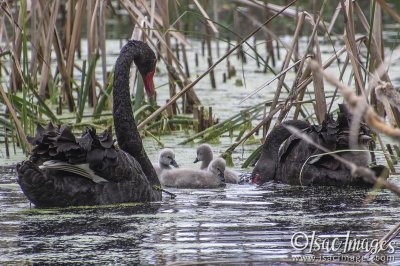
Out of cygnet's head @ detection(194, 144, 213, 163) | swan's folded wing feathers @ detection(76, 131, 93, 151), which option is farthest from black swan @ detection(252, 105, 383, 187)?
swan's folded wing feathers @ detection(76, 131, 93, 151)

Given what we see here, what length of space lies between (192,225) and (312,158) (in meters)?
1.52

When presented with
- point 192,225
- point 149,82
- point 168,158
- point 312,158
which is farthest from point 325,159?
point 192,225

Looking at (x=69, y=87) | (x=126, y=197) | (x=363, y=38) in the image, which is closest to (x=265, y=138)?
(x=363, y=38)

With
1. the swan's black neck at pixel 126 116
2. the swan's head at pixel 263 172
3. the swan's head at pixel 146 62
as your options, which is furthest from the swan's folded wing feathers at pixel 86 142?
the swan's head at pixel 263 172

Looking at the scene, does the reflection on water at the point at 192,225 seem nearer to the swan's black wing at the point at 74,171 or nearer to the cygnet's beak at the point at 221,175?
the swan's black wing at the point at 74,171

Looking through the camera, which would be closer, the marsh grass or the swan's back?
the swan's back

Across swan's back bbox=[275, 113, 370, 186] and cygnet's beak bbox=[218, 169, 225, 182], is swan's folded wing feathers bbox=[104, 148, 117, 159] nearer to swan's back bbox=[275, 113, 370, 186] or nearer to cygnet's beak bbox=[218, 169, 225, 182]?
cygnet's beak bbox=[218, 169, 225, 182]

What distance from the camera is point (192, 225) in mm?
4445

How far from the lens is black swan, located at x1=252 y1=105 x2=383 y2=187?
5598 mm

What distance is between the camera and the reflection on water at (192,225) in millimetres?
3799

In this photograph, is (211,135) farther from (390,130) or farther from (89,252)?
(390,130)

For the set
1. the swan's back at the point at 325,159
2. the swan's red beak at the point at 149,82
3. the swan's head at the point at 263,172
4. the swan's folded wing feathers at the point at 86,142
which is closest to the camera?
the swan's folded wing feathers at the point at 86,142

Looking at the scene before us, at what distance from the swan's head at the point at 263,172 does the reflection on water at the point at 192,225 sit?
0.32 metres

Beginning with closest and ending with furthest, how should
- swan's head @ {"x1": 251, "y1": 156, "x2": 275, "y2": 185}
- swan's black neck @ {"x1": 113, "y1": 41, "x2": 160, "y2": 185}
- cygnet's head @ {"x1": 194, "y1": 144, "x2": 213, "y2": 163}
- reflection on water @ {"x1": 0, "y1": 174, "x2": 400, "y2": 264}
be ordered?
reflection on water @ {"x1": 0, "y1": 174, "x2": 400, "y2": 264} → swan's black neck @ {"x1": 113, "y1": 41, "x2": 160, "y2": 185} → swan's head @ {"x1": 251, "y1": 156, "x2": 275, "y2": 185} → cygnet's head @ {"x1": 194, "y1": 144, "x2": 213, "y2": 163}
